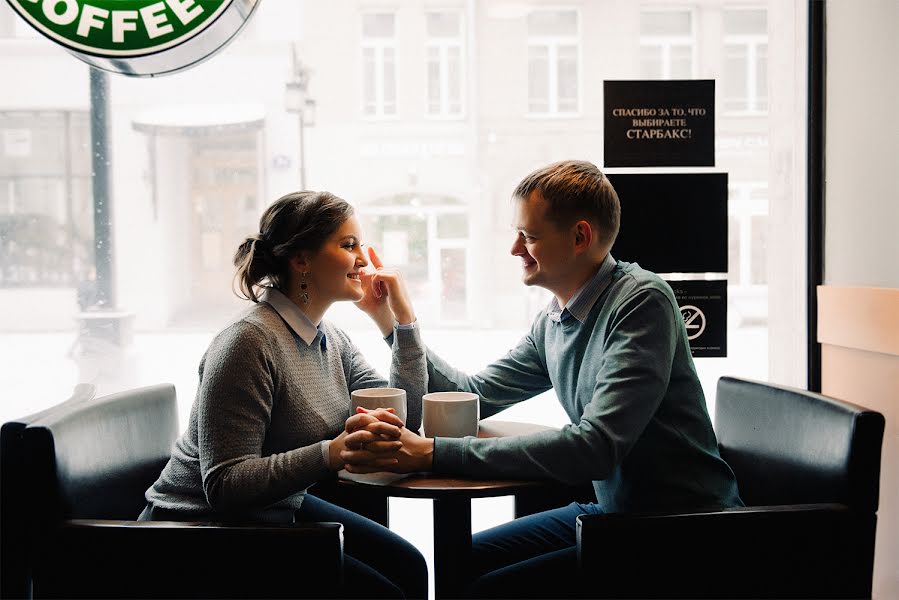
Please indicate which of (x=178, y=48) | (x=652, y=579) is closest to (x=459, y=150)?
(x=178, y=48)

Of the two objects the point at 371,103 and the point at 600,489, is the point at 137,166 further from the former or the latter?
the point at 600,489

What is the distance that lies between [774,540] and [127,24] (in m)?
2.16

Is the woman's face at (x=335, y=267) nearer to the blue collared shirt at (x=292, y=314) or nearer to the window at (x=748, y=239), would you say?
the blue collared shirt at (x=292, y=314)

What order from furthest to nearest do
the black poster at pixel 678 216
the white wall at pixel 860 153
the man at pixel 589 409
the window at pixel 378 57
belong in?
the window at pixel 378 57
the white wall at pixel 860 153
the black poster at pixel 678 216
the man at pixel 589 409

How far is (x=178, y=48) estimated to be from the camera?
7.26 ft

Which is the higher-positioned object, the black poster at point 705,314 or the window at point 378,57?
the window at point 378,57

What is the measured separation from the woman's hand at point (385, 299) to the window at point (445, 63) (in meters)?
1.11

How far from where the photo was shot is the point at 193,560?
1.50 metres

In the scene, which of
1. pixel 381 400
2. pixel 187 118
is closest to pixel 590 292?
pixel 381 400

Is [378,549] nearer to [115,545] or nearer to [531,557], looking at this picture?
[531,557]

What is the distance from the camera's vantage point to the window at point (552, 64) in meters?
3.05

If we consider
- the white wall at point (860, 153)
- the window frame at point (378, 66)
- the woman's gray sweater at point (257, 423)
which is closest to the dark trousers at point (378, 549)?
the woman's gray sweater at point (257, 423)

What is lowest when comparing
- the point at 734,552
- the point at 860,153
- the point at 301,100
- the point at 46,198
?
the point at 734,552

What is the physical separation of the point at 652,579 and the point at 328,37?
2.39m
